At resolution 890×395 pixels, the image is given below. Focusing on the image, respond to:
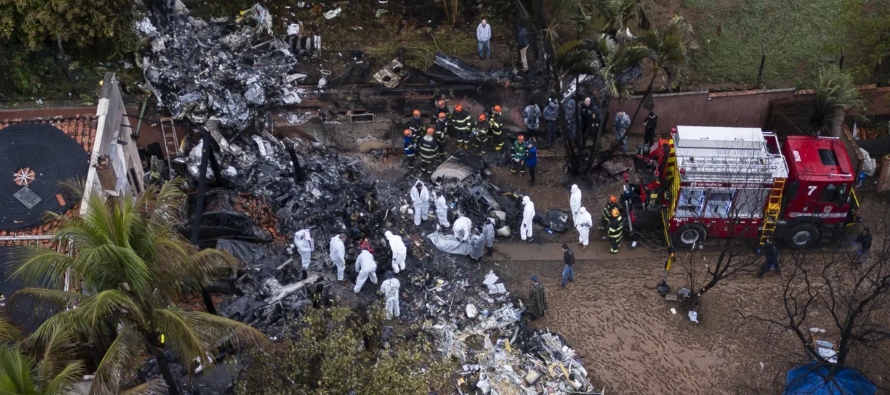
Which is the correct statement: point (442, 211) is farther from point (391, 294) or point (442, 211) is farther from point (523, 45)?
point (523, 45)

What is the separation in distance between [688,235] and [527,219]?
410 cm

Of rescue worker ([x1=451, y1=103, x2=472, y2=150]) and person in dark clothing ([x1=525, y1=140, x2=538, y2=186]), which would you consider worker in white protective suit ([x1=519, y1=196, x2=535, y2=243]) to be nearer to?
person in dark clothing ([x1=525, y1=140, x2=538, y2=186])

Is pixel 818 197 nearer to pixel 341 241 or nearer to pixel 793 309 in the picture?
pixel 793 309

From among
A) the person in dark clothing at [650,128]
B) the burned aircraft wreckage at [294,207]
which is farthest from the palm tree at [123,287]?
the person in dark clothing at [650,128]

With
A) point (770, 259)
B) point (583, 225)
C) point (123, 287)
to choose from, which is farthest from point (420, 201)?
point (123, 287)

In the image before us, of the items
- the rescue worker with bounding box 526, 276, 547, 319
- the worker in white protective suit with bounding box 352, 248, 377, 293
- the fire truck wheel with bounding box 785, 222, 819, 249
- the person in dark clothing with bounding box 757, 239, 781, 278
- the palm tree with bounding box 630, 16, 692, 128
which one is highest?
the palm tree with bounding box 630, 16, 692, 128

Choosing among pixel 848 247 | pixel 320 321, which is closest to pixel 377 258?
pixel 320 321

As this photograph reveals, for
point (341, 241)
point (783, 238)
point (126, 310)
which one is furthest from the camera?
point (783, 238)

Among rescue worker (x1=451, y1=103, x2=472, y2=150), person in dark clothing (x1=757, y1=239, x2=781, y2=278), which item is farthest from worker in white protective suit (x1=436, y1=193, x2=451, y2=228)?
person in dark clothing (x1=757, y1=239, x2=781, y2=278)

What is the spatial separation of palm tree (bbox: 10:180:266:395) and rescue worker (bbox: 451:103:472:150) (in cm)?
1138

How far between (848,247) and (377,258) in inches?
473

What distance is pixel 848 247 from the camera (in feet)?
73.6

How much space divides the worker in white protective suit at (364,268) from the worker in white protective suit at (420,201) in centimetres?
→ 239

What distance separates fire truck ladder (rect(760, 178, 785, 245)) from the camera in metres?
21.1
